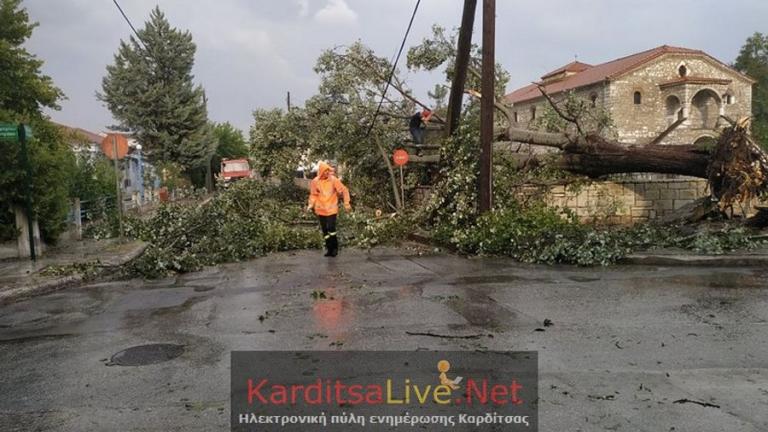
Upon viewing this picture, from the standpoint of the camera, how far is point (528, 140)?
561 inches

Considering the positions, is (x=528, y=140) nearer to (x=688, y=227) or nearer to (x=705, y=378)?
(x=688, y=227)

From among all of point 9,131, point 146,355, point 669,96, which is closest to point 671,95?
point 669,96

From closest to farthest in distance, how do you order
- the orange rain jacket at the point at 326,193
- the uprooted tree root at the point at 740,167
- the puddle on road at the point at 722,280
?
the puddle on road at the point at 722,280 → the uprooted tree root at the point at 740,167 → the orange rain jacket at the point at 326,193

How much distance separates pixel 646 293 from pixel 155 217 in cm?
1095

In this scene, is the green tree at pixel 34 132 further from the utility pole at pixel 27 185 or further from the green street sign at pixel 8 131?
the green street sign at pixel 8 131

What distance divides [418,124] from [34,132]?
9020 millimetres

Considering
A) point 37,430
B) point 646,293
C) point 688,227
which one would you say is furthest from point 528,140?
point 37,430

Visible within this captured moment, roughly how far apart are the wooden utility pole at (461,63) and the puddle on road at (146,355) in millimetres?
9333

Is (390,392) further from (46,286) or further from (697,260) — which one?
(697,260)

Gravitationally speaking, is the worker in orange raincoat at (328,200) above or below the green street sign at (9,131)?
below

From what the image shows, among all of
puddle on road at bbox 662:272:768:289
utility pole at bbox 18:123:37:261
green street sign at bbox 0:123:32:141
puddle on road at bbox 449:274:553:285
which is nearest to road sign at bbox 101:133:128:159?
utility pole at bbox 18:123:37:261

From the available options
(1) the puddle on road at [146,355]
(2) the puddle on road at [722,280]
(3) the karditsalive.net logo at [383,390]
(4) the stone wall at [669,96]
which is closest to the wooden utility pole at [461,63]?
(2) the puddle on road at [722,280]

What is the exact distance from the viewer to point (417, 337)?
18.5ft

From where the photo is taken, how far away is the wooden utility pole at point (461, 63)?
1264 centimetres
